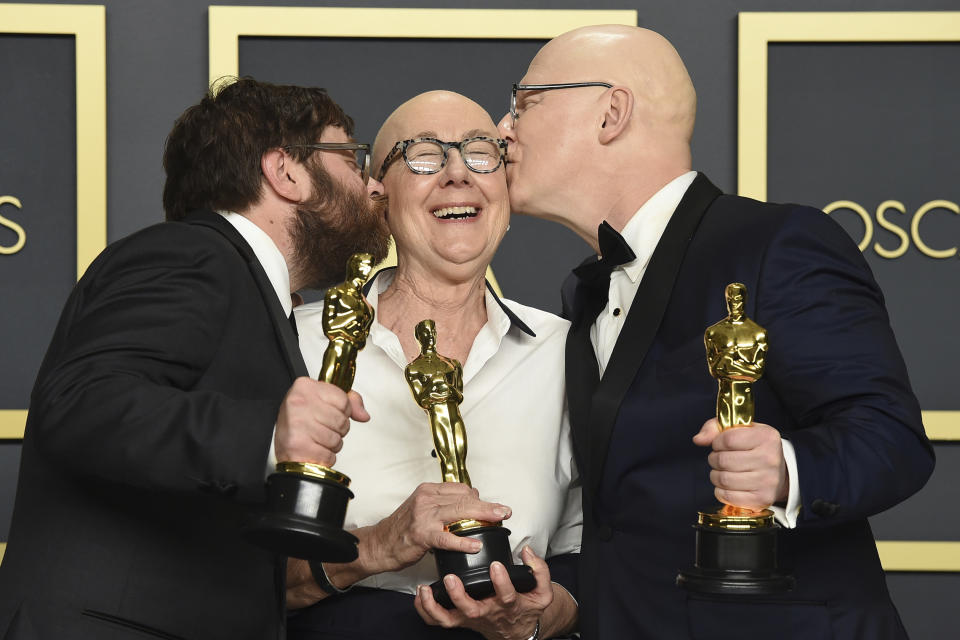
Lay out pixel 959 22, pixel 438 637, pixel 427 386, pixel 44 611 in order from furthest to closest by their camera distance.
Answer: pixel 959 22, pixel 438 637, pixel 427 386, pixel 44 611

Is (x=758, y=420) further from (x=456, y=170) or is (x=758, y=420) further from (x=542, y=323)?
(x=456, y=170)

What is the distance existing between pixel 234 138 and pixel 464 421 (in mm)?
725

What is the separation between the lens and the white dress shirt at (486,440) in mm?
2307

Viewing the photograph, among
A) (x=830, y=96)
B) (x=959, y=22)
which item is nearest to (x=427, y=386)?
(x=830, y=96)

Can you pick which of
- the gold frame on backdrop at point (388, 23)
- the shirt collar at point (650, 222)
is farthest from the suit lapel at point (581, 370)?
the gold frame on backdrop at point (388, 23)

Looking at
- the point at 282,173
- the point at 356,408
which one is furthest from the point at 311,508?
the point at 282,173

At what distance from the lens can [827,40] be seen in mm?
3594

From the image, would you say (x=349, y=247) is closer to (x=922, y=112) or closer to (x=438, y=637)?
(x=438, y=637)

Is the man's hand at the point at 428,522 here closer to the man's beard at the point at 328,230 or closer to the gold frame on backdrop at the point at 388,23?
the man's beard at the point at 328,230

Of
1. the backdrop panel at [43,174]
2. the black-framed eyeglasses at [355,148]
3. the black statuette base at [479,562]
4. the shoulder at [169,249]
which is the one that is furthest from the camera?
the backdrop panel at [43,174]

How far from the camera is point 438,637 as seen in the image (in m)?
2.23

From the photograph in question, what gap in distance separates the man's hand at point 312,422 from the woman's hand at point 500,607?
487 millimetres

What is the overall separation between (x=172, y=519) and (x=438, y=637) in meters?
Answer: 0.62

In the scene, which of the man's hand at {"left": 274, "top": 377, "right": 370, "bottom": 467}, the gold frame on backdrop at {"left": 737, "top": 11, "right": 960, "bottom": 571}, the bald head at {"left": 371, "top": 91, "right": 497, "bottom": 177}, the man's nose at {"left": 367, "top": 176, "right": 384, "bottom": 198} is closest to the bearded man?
the man's hand at {"left": 274, "top": 377, "right": 370, "bottom": 467}
